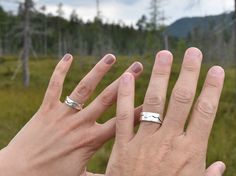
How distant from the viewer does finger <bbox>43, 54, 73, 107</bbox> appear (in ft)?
5.55

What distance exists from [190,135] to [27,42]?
26.0 meters

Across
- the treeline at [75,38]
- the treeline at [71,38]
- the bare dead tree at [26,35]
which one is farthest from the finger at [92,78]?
the treeline at [71,38]

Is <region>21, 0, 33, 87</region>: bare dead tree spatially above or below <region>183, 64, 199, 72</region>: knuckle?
below

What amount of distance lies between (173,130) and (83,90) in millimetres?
425

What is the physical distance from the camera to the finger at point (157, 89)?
1.42 meters

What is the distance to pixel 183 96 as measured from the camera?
1392mm

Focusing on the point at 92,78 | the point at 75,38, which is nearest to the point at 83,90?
the point at 92,78

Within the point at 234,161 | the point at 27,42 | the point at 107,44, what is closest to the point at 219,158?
the point at 234,161

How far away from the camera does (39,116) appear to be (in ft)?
5.52

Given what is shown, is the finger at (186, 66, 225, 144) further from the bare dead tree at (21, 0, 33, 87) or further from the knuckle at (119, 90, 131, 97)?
the bare dead tree at (21, 0, 33, 87)

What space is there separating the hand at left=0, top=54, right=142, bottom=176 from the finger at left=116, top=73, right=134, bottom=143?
0.16m

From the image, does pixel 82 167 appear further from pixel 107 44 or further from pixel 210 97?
pixel 107 44

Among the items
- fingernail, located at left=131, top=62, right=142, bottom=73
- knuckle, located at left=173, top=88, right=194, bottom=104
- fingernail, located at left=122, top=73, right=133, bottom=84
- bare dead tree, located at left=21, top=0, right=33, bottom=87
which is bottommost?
bare dead tree, located at left=21, top=0, right=33, bottom=87

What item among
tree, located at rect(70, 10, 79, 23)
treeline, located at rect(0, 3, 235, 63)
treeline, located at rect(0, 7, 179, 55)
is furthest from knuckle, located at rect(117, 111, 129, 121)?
tree, located at rect(70, 10, 79, 23)
